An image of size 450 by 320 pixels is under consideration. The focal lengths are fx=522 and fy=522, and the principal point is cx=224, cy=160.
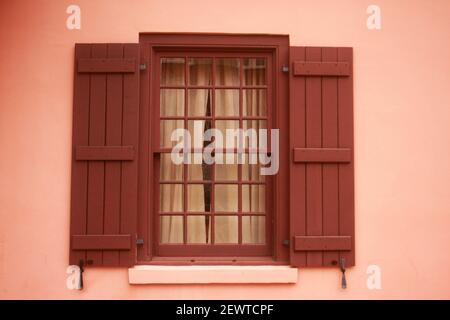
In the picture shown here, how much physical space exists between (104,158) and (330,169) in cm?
188

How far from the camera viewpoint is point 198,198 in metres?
4.59

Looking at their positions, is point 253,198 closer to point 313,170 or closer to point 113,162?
point 313,170

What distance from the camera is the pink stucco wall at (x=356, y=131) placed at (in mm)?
4363

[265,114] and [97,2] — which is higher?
[97,2]

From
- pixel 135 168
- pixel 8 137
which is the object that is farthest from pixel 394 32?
pixel 8 137

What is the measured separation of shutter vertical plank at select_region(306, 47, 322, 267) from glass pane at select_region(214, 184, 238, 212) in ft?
2.12

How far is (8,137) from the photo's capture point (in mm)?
4391

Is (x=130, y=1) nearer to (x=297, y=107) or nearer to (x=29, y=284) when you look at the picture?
(x=297, y=107)

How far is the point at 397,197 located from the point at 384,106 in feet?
2.56

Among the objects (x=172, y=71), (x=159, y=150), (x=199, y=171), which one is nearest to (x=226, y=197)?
(x=199, y=171)

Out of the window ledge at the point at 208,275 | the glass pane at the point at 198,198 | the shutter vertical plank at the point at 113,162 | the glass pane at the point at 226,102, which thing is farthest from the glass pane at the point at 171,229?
the glass pane at the point at 226,102

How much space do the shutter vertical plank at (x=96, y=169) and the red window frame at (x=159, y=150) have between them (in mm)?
320

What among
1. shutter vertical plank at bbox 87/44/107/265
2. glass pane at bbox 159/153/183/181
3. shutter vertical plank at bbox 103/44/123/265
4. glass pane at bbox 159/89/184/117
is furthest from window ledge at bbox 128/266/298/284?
glass pane at bbox 159/89/184/117
